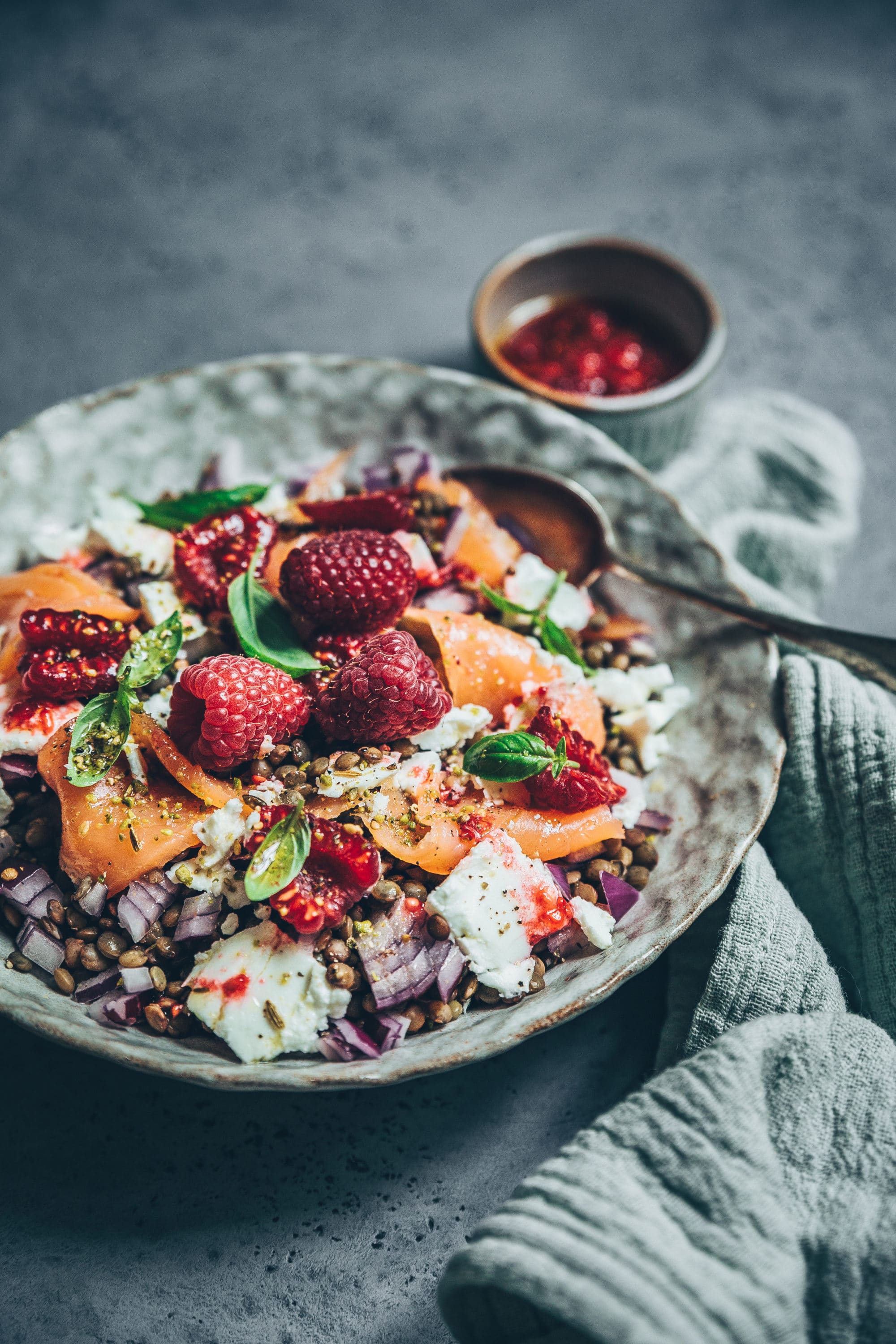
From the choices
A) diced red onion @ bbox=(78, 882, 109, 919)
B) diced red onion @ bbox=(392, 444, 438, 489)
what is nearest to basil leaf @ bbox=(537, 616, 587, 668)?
diced red onion @ bbox=(392, 444, 438, 489)

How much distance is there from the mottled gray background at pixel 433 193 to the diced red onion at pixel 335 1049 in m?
0.46

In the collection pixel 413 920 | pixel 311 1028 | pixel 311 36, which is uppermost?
pixel 311 36

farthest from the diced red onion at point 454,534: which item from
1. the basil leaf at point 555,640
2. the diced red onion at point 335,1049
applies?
the diced red onion at point 335,1049

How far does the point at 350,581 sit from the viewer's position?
279 cm

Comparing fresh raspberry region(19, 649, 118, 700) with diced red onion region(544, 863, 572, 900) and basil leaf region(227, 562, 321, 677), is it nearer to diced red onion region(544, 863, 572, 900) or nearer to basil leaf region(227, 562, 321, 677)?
basil leaf region(227, 562, 321, 677)

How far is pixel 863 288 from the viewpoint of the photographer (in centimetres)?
493

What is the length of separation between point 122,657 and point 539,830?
123 cm

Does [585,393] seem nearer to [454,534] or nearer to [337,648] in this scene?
[454,534]

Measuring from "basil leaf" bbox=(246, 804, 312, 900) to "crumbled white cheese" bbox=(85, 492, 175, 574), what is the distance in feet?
3.39

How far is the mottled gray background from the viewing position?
420 cm

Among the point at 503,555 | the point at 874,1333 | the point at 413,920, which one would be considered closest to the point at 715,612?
the point at 503,555

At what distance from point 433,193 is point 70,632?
138 inches

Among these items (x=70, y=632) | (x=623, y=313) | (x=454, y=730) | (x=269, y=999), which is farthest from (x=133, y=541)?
(x=623, y=313)

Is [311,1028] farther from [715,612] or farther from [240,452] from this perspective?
[240,452]
